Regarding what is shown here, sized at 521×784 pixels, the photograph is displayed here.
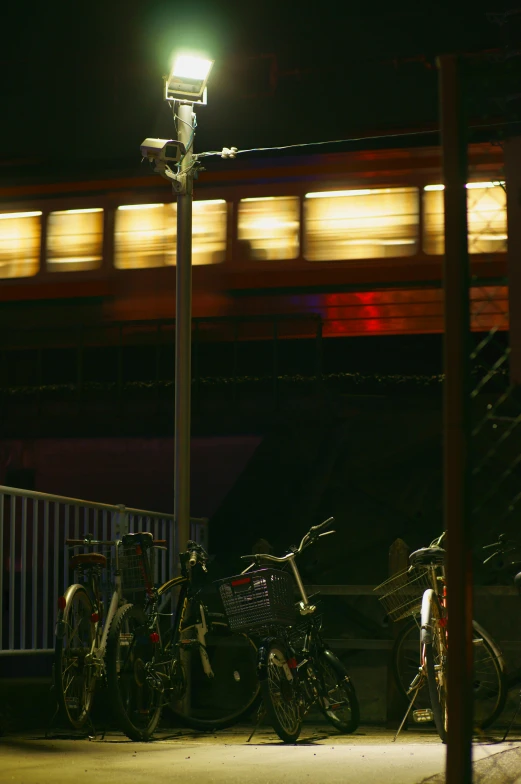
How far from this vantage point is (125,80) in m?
20.0

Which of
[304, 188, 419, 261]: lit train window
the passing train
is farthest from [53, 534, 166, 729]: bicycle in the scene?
[304, 188, 419, 261]: lit train window

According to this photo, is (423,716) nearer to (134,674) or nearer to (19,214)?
(134,674)

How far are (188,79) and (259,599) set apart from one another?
14.3ft

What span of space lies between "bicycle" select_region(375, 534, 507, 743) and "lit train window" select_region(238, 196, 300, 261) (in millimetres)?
7700

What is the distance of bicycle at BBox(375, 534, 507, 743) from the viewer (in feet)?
20.1

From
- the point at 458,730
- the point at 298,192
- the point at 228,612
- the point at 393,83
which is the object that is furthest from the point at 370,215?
the point at 458,730

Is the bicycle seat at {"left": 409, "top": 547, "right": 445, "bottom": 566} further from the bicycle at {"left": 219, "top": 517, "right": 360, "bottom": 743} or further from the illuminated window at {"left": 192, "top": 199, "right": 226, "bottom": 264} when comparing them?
the illuminated window at {"left": 192, "top": 199, "right": 226, "bottom": 264}

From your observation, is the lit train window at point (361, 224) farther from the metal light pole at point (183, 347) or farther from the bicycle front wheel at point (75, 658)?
the bicycle front wheel at point (75, 658)

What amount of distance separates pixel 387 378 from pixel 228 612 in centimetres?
905

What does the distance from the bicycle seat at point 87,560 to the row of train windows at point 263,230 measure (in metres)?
7.88

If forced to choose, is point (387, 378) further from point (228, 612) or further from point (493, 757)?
point (493, 757)

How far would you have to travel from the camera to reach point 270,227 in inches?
577

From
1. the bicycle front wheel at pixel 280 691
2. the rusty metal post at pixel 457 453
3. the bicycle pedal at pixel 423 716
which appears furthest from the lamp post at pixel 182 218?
the rusty metal post at pixel 457 453

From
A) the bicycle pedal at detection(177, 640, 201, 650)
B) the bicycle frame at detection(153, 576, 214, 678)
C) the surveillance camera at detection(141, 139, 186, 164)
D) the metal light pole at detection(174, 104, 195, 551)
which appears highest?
the surveillance camera at detection(141, 139, 186, 164)
